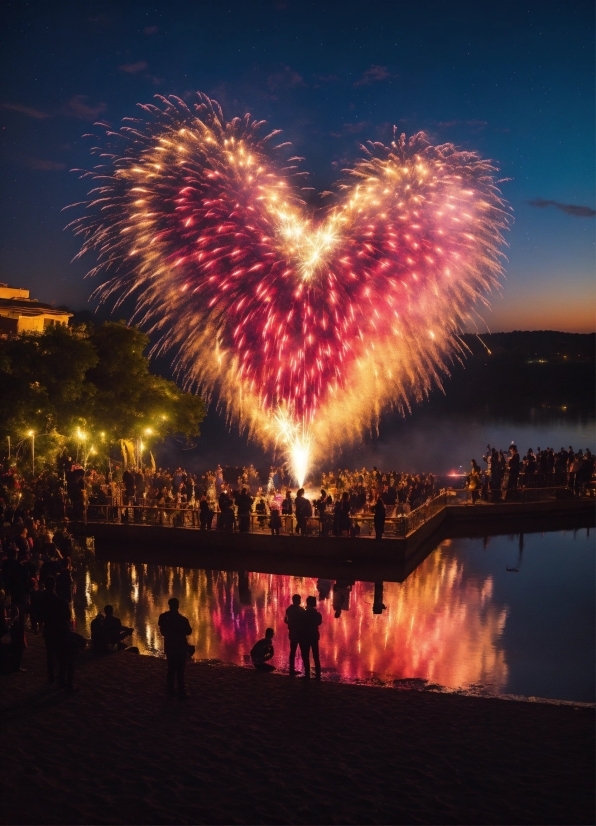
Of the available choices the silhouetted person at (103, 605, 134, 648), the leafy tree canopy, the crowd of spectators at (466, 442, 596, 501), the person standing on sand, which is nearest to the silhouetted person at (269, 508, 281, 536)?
the crowd of spectators at (466, 442, 596, 501)

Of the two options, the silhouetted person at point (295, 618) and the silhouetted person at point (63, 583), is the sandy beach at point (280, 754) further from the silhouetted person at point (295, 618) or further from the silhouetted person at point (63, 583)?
the silhouetted person at point (63, 583)

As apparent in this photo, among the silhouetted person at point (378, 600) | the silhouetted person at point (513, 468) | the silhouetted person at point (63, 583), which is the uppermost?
the silhouetted person at point (513, 468)

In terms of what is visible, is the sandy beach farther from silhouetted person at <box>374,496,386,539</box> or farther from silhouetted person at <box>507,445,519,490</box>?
silhouetted person at <box>507,445,519,490</box>

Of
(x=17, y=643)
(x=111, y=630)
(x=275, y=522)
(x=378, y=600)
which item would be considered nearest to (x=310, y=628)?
(x=111, y=630)

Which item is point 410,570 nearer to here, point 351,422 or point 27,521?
point 27,521

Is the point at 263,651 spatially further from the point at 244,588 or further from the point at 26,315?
the point at 26,315

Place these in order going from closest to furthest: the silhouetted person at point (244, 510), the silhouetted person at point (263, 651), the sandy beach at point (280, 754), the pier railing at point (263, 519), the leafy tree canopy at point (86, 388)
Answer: the sandy beach at point (280, 754), the silhouetted person at point (263, 651), the pier railing at point (263, 519), the silhouetted person at point (244, 510), the leafy tree canopy at point (86, 388)

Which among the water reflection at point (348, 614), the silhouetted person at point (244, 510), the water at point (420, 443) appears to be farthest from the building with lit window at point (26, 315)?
the water reflection at point (348, 614)
